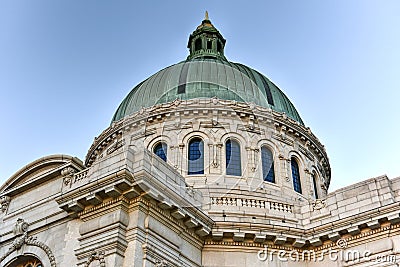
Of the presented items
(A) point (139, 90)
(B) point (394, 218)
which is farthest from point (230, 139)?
(B) point (394, 218)

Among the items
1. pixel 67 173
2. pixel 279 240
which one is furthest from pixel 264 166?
pixel 67 173

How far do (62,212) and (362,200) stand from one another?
12.1 metres

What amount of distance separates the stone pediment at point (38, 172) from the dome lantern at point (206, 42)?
22.3m

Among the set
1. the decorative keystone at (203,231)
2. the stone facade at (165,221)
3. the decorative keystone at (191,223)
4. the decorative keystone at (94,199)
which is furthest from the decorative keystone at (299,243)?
the decorative keystone at (94,199)

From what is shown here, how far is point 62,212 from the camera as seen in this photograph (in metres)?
21.3

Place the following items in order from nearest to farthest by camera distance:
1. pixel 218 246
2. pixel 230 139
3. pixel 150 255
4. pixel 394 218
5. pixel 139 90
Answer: pixel 150 255
pixel 394 218
pixel 218 246
pixel 230 139
pixel 139 90

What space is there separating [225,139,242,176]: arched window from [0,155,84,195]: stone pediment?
37.1 ft

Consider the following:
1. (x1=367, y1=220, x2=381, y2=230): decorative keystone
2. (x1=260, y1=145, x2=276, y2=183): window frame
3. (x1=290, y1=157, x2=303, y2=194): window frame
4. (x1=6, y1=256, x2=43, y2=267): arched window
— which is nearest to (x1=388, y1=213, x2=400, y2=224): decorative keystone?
(x1=367, y1=220, x2=381, y2=230): decorative keystone

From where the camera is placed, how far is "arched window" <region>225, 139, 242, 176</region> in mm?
31891

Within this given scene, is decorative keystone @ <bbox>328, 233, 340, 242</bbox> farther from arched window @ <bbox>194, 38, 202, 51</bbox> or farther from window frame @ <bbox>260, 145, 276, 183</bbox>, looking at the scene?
arched window @ <bbox>194, 38, 202, 51</bbox>

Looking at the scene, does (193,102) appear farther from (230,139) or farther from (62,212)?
(62,212)

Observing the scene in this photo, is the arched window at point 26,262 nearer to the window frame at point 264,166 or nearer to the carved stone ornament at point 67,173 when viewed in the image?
the carved stone ornament at point 67,173

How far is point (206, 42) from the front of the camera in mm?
45750

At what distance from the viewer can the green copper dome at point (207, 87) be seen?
3575cm
